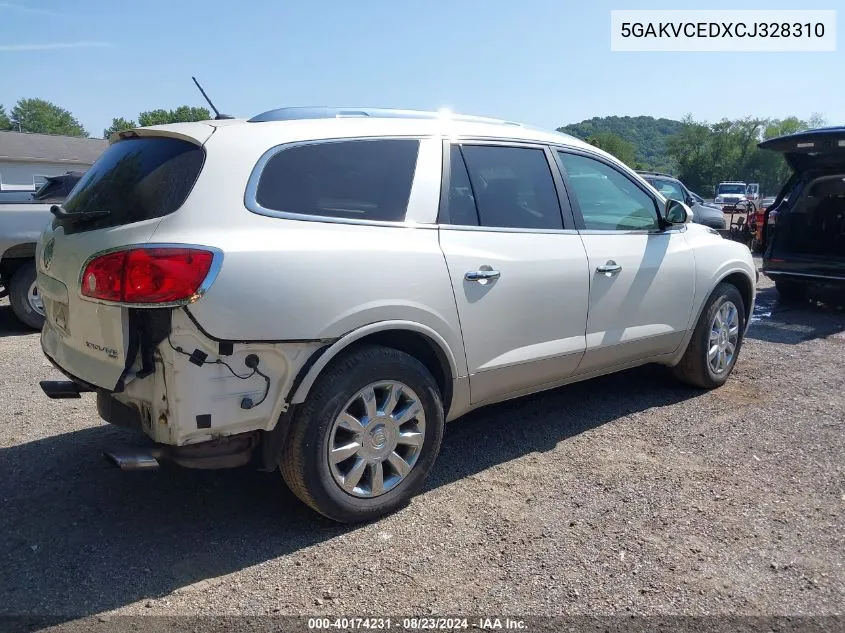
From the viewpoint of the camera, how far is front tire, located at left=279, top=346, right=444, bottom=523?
3.20 meters

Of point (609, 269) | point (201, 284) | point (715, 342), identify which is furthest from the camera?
point (715, 342)

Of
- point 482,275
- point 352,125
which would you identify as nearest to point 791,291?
point 482,275

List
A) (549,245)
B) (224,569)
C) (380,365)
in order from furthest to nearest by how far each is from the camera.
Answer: (549,245) < (380,365) < (224,569)

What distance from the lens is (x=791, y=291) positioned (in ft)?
32.0

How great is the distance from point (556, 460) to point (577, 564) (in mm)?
1137

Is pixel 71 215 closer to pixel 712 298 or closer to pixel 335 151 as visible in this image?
pixel 335 151

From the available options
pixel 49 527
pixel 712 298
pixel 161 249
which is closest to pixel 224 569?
pixel 49 527

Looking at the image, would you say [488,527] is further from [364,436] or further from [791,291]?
[791,291]

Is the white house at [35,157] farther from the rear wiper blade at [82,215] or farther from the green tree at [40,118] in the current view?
the green tree at [40,118]

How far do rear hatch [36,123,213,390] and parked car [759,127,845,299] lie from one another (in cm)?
740

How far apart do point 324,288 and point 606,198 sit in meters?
2.39

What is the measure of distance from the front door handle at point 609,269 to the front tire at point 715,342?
1161 millimetres

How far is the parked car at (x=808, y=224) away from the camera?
859 cm

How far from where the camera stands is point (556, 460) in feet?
13.9
